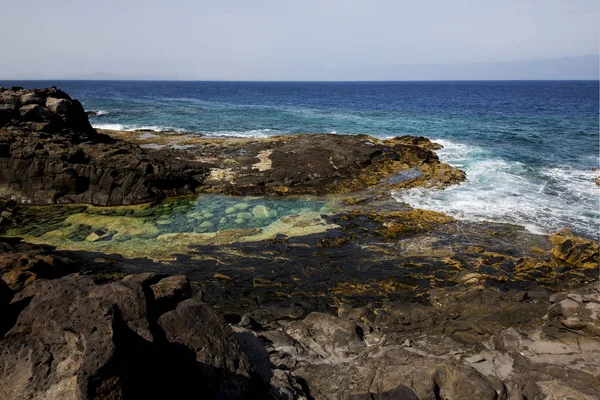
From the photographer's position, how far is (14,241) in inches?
773

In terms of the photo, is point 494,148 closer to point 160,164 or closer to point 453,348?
point 160,164

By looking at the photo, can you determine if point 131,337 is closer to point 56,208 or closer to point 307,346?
point 307,346

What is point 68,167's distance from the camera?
26.6 m

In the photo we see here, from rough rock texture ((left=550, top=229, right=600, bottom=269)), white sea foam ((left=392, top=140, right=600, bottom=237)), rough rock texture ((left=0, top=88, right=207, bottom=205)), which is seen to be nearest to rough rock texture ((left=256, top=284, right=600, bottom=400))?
rough rock texture ((left=550, top=229, right=600, bottom=269))

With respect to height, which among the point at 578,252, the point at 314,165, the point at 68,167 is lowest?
the point at 578,252

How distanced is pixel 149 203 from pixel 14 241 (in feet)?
26.7

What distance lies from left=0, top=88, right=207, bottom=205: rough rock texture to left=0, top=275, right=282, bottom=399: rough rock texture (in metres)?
18.9

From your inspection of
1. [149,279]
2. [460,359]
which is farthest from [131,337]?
[460,359]

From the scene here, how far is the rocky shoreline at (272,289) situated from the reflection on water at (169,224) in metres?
0.19

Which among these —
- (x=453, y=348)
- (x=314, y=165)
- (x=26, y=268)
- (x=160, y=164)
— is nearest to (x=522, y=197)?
(x=314, y=165)

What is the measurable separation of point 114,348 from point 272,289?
9200 mm

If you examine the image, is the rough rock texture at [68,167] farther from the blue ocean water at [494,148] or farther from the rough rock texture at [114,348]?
the rough rock texture at [114,348]

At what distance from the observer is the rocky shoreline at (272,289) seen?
7664mm

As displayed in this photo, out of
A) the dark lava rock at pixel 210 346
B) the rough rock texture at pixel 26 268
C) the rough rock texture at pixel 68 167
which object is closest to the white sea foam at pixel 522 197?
the rough rock texture at pixel 68 167
